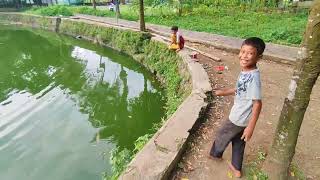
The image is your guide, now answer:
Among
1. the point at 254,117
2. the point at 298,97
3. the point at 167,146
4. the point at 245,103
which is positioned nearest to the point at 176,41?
the point at 167,146

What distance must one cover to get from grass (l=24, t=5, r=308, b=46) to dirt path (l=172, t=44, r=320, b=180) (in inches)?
188

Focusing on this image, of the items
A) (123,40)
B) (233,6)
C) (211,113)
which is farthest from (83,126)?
(233,6)

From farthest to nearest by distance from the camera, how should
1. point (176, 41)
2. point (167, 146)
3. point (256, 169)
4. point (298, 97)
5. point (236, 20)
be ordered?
point (236, 20) → point (176, 41) → point (167, 146) → point (256, 169) → point (298, 97)

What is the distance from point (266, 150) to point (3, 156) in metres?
5.81

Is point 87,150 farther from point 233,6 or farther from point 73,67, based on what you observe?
point 233,6

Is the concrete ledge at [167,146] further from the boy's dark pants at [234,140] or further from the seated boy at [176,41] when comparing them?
the seated boy at [176,41]

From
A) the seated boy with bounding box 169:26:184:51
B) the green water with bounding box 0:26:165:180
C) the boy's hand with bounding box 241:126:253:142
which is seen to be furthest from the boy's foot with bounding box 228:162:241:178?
the seated boy with bounding box 169:26:184:51

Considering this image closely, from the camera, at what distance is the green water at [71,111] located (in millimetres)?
7039

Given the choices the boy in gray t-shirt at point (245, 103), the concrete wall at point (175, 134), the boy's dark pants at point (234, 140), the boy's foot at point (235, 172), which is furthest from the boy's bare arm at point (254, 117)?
the concrete wall at point (175, 134)

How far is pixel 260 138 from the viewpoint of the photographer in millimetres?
5098

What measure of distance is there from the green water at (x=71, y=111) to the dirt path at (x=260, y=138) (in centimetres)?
243

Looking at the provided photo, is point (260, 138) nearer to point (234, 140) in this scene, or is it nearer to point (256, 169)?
point (256, 169)

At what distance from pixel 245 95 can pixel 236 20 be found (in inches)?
576

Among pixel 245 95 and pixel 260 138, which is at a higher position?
pixel 245 95
